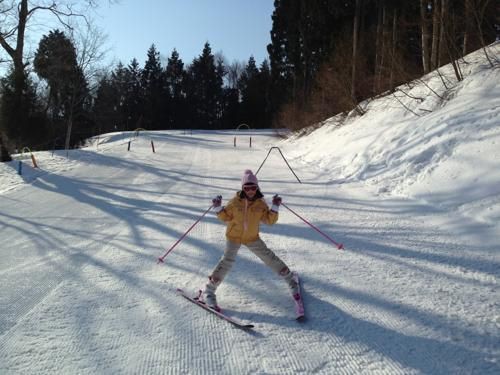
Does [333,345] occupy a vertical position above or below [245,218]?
below

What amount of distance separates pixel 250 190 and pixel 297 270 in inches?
61.2

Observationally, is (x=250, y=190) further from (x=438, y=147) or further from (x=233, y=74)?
(x=233, y=74)

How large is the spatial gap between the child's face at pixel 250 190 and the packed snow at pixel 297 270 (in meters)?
1.22

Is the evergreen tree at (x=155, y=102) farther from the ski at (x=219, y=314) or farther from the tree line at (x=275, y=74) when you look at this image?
the ski at (x=219, y=314)

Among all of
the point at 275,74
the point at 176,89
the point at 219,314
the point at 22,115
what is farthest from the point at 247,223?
the point at 176,89

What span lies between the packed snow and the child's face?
1217mm

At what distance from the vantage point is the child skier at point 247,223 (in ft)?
14.4

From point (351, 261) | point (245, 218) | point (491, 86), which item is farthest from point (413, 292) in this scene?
point (491, 86)

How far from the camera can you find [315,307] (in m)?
4.30

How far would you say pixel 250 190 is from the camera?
438cm

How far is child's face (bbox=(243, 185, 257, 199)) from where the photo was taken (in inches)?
172

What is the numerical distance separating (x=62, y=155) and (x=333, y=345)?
17.2m

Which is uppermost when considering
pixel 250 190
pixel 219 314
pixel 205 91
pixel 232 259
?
pixel 205 91

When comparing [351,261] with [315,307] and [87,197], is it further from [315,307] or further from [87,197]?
[87,197]
